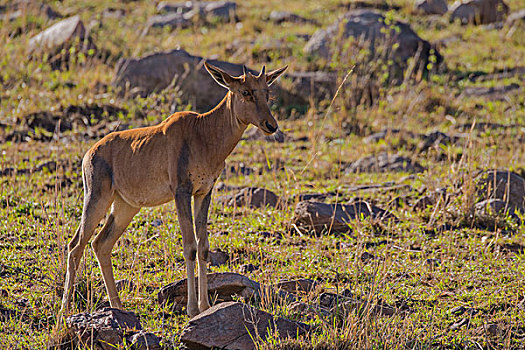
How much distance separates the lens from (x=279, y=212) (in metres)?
9.19

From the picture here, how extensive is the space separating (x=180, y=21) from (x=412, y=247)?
504 inches

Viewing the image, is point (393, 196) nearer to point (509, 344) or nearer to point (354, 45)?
point (509, 344)

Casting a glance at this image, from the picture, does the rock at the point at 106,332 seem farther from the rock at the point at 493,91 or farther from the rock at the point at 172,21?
the rock at the point at 172,21

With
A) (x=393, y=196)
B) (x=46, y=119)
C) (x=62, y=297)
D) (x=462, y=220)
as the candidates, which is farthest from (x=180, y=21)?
(x=62, y=297)

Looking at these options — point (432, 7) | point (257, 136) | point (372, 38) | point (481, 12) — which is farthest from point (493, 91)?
point (432, 7)

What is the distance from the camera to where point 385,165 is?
447 inches

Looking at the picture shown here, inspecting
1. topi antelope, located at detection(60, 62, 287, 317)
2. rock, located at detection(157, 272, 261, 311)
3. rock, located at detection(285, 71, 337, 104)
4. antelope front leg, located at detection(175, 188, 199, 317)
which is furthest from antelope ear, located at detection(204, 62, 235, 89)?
rock, located at detection(285, 71, 337, 104)

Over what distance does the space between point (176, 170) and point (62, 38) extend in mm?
10556

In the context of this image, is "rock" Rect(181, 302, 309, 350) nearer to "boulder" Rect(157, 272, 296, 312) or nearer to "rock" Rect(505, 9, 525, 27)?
"boulder" Rect(157, 272, 296, 312)

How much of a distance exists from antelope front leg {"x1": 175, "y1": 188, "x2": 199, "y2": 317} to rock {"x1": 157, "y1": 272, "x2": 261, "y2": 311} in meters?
0.26

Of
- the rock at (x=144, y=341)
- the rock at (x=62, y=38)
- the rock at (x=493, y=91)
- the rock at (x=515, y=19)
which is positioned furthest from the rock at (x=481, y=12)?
the rock at (x=144, y=341)

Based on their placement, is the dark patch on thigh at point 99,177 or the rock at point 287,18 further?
the rock at point 287,18

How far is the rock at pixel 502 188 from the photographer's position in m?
9.24

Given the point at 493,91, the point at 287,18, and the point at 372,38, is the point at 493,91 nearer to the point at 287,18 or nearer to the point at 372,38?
the point at 372,38
